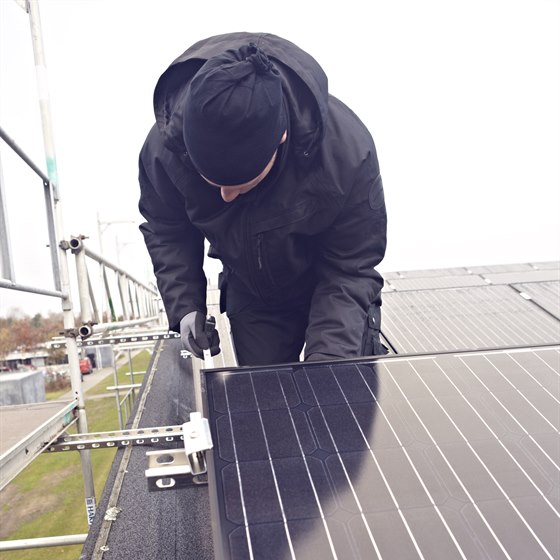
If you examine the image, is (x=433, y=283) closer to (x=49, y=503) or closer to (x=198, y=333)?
(x=198, y=333)

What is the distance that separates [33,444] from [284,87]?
7.21ft

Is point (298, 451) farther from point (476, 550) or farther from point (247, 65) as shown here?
point (247, 65)

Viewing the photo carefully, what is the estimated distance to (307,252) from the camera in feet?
9.61

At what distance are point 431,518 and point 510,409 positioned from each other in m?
0.72

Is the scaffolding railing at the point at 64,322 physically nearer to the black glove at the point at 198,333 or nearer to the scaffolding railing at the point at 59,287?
the scaffolding railing at the point at 59,287

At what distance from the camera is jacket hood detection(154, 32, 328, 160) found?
225 cm

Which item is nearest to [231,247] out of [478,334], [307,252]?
[307,252]

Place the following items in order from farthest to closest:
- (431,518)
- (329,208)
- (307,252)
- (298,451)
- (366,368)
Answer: (307,252) → (329,208) → (366,368) → (298,451) → (431,518)

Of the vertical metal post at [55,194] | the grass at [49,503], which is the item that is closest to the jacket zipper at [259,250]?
the vertical metal post at [55,194]

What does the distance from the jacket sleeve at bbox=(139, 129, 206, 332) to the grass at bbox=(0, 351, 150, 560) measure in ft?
28.1

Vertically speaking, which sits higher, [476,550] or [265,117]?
[265,117]

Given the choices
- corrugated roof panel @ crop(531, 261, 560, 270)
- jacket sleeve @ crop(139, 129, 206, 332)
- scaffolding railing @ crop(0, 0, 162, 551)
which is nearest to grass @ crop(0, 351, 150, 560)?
scaffolding railing @ crop(0, 0, 162, 551)

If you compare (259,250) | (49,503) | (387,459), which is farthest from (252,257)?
(49,503)

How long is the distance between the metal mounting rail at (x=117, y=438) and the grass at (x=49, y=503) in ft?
25.3
